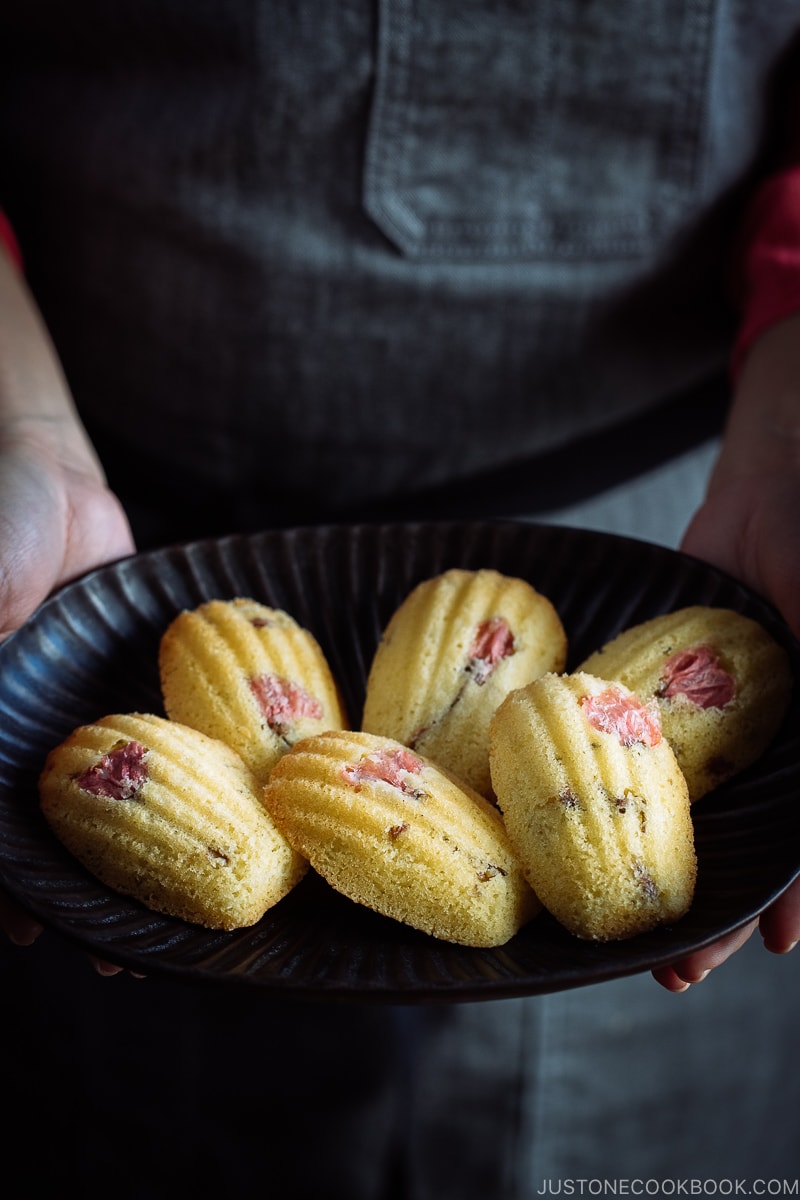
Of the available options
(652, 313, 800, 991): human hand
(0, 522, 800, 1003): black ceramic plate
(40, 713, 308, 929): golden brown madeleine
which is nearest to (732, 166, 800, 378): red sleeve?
(652, 313, 800, 991): human hand

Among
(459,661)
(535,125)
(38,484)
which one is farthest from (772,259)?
(38,484)

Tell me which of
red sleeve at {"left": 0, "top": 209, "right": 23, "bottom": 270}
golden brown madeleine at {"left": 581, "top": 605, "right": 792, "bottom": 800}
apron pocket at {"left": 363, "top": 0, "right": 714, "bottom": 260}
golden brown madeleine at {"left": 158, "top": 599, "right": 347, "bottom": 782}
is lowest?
golden brown madeleine at {"left": 158, "top": 599, "right": 347, "bottom": 782}

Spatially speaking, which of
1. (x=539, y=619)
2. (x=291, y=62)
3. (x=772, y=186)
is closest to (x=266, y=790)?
(x=539, y=619)

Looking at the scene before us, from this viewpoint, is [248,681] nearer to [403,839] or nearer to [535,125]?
[403,839]

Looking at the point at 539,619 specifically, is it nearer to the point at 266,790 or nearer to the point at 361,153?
the point at 266,790

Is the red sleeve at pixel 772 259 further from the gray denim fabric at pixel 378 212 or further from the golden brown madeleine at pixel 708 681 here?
the golden brown madeleine at pixel 708 681

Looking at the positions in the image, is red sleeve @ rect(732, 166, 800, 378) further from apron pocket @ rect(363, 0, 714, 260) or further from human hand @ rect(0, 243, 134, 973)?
human hand @ rect(0, 243, 134, 973)
